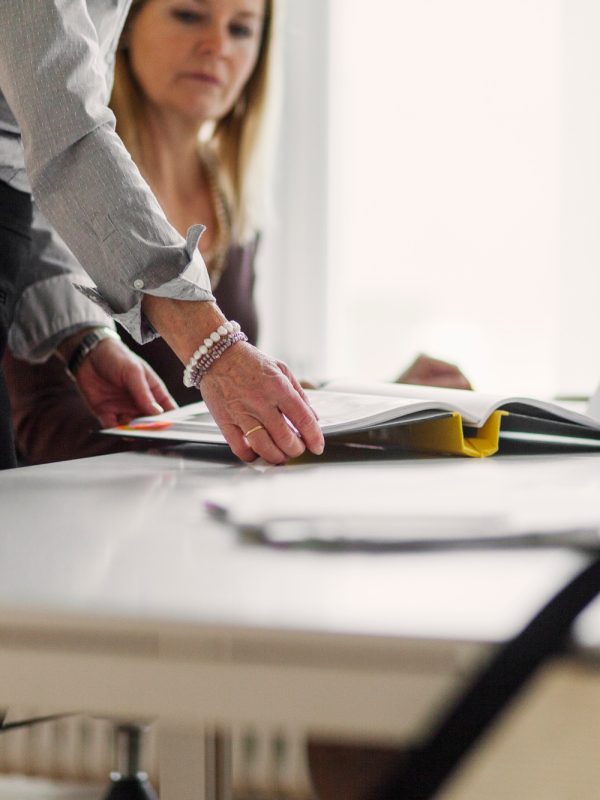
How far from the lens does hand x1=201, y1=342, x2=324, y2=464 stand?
681mm

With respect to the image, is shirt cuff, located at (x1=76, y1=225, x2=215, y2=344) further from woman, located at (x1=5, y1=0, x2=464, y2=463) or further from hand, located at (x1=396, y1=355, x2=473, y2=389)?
woman, located at (x1=5, y1=0, x2=464, y2=463)

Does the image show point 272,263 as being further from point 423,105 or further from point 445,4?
point 445,4

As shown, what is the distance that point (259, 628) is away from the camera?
0.26 meters

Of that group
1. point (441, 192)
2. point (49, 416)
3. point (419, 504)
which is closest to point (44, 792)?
point (49, 416)

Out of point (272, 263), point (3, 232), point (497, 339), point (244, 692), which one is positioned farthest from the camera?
point (272, 263)

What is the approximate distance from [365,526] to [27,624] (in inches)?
6.3

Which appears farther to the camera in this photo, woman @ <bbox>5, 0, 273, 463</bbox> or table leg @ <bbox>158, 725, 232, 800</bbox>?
woman @ <bbox>5, 0, 273, 463</bbox>

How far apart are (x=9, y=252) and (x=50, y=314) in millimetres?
255

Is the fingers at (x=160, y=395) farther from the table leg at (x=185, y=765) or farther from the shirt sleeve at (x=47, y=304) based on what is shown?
the table leg at (x=185, y=765)

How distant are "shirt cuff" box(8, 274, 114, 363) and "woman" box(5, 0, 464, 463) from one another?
54cm

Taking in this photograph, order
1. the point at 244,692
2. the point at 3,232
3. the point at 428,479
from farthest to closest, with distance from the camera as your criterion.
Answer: the point at 3,232 < the point at 428,479 < the point at 244,692

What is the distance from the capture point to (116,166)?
67cm

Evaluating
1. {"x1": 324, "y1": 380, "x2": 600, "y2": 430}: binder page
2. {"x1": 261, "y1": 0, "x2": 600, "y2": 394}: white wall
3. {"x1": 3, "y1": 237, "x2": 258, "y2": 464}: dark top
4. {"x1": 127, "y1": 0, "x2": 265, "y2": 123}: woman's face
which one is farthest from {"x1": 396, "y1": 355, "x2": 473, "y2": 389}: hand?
{"x1": 261, "y1": 0, "x2": 600, "y2": 394}: white wall

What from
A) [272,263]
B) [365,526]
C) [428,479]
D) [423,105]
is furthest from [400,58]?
[365,526]
